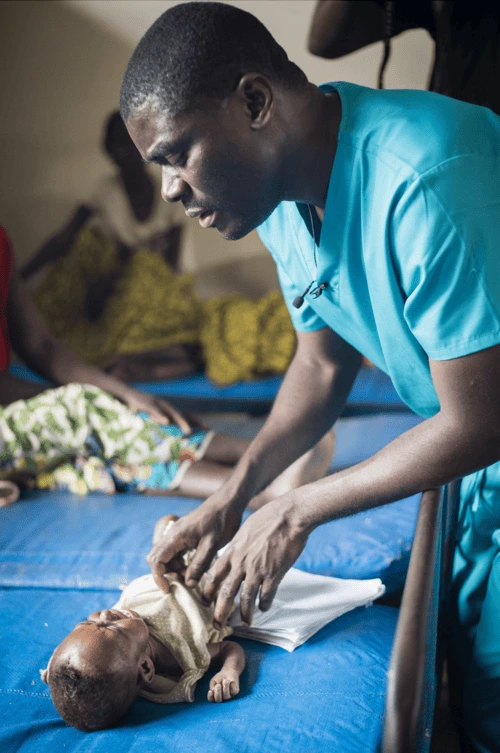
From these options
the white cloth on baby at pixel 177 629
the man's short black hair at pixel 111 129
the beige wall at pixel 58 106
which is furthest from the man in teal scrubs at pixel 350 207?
the man's short black hair at pixel 111 129

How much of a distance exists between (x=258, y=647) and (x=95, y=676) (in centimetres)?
42

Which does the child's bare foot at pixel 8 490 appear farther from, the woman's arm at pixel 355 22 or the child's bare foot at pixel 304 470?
the woman's arm at pixel 355 22

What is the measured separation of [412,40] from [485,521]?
123 inches

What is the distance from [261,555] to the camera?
115cm

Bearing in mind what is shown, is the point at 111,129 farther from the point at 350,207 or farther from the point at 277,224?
the point at 350,207

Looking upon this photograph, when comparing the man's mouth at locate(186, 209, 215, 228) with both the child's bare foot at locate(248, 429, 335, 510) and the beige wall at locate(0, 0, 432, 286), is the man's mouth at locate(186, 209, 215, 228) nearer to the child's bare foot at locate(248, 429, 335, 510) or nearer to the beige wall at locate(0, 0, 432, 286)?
the child's bare foot at locate(248, 429, 335, 510)

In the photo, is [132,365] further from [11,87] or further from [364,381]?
[11,87]

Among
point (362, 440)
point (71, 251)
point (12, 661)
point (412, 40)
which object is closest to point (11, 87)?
point (71, 251)

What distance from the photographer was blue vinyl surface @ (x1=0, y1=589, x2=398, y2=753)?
126 cm

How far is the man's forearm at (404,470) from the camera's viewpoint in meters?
1.05

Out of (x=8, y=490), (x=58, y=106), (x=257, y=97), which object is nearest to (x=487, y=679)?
(x=257, y=97)

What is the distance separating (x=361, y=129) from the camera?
111cm

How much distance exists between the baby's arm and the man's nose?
931 millimetres

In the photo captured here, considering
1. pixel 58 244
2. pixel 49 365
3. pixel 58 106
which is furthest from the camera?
pixel 58 106
